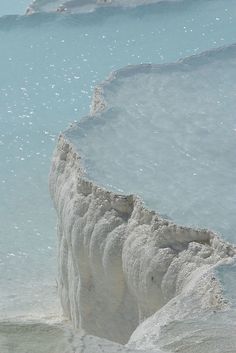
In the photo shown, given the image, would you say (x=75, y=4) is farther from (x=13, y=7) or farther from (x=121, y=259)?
(x=121, y=259)

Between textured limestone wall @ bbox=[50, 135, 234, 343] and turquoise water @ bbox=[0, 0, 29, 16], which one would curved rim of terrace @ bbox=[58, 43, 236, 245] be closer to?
textured limestone wall @ bbox=[50, 135, 234, 343]

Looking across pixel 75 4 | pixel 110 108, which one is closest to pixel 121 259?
pixel 110 108

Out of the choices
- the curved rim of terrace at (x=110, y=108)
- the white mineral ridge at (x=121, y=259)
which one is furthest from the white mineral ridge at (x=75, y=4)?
the white mineral ridge at (x=121, y=259)

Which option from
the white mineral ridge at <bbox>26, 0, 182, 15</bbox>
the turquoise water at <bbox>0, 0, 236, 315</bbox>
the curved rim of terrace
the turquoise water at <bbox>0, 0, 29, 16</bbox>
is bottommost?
the turquoise water at <bbox>0, 0, 29, 16</bbox>

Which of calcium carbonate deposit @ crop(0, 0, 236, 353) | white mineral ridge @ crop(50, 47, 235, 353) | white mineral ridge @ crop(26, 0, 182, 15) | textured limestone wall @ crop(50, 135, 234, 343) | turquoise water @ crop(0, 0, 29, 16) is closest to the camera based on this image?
calcium carbonate deposit @ crop(0, 0, 236, 353)

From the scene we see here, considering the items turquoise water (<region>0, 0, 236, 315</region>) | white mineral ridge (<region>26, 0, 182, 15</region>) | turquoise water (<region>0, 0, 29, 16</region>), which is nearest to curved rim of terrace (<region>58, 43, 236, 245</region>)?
turquoise water (<region>0, 0, 236, 315</region>)

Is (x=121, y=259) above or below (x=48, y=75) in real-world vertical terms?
above

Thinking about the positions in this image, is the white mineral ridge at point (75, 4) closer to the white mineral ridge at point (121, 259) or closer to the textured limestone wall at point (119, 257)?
the white mineral ridge at point (121, 259)
